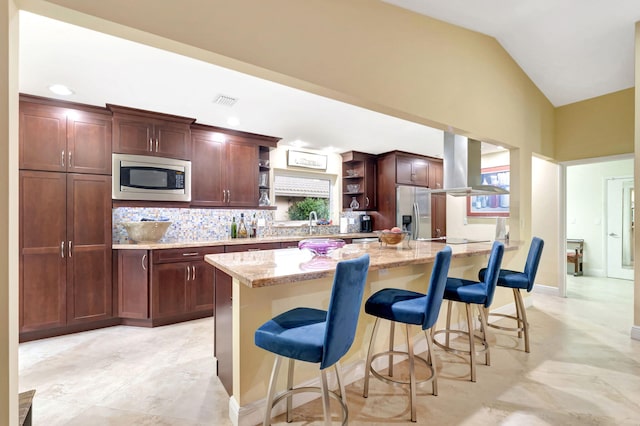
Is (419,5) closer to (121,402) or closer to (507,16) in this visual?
(507,16)

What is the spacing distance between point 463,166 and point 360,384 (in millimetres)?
2754

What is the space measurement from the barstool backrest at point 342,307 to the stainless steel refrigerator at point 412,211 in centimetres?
413

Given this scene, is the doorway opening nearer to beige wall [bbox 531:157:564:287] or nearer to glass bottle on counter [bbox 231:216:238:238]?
beige wall [bbox 531:157:564:287]

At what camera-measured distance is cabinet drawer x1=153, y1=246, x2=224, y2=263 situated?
3305 millimetres

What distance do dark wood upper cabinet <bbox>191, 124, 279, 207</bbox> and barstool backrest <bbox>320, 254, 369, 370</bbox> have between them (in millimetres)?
3134

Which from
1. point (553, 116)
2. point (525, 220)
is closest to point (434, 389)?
point (525, 220)

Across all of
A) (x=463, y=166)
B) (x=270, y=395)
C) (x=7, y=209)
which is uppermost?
(x=463, y=166)

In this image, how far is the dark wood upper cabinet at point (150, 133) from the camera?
3.35 m

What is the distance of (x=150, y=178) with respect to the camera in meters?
3.50

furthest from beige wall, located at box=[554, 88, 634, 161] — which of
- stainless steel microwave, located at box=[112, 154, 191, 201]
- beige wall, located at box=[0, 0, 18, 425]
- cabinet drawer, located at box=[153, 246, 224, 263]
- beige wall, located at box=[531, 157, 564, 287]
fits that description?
beige wall, located at box=[0, 0, 18, 425]

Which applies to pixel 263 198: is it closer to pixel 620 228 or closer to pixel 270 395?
pixel 270 395

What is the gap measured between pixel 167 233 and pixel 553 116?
5781 mm

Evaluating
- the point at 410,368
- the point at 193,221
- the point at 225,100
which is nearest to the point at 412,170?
the point at 225,100

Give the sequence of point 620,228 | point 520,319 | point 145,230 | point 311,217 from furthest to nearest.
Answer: point 620,228, point 311,217, point 145,230, point 520,319
